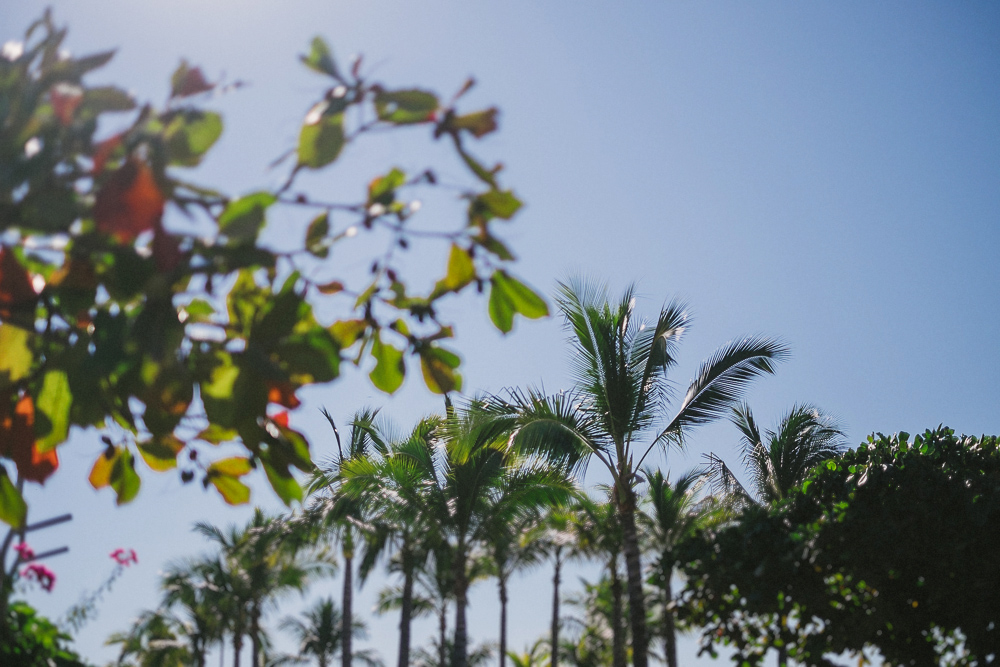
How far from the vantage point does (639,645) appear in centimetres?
871

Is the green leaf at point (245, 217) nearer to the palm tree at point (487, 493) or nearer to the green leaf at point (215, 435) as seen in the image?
the green leaf at point (215, 435)

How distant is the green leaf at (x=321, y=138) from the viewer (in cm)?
136

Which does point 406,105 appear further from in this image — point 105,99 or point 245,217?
point 105,99

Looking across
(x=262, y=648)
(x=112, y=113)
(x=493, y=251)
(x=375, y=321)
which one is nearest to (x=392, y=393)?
(x=375, y=321)

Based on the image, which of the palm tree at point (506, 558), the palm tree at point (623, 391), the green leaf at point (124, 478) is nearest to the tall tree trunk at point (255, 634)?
the palm tree at point (506, 558)

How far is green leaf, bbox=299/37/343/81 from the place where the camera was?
1353mm

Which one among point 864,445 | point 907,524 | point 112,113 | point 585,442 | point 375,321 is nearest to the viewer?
point 112,113

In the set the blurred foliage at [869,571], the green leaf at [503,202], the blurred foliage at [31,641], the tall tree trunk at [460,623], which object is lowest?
the blurred foliage at [31,641]

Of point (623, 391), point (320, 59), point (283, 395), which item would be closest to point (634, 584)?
point (623, 391)

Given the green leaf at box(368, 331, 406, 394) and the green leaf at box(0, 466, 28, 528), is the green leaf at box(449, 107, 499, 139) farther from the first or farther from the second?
the green leaf at box(0, 466, 28, 528)

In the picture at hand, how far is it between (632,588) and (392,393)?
313 inches

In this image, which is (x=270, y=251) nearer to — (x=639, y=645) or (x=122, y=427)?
(x=122, y=427)

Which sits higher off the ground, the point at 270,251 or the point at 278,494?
the point at 270,251

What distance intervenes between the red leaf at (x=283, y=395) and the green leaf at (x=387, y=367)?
0.74ft
